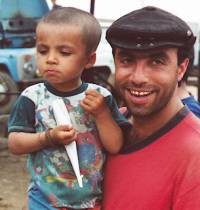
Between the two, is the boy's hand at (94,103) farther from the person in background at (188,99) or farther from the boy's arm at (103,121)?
the person in background at (188,99)

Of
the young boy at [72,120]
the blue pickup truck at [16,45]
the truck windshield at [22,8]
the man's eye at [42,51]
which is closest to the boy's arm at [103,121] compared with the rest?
the young boy at [72,120]

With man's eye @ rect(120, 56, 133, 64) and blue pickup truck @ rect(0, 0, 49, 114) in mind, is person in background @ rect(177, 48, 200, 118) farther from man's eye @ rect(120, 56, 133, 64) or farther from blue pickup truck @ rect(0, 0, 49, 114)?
blue pickup truck @ rect(0, 0, 49, 114)

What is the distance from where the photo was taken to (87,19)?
6.53 feet

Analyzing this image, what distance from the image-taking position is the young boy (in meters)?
1.91

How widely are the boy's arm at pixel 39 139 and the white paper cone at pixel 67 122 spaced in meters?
0.03

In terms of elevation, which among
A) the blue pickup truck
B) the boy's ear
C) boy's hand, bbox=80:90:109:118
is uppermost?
the boy's ear

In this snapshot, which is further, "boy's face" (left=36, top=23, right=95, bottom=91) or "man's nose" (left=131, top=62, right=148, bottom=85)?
"boy's face" (left=36, top=23, right=95, bottom=91)

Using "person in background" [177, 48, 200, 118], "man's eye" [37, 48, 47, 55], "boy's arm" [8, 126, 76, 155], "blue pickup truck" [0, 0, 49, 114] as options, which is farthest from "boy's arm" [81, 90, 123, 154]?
"blue pickup truck" [0, 0, 49, 114]

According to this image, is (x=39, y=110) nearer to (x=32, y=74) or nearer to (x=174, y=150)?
(x=174, y=150)

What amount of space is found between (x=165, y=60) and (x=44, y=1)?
6.88 m

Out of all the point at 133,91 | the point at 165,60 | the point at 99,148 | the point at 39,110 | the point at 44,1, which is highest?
the point at 165,60

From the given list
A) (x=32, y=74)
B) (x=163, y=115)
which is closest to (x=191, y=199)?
(x=163, y=115)

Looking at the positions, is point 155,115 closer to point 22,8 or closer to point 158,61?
point 158,61

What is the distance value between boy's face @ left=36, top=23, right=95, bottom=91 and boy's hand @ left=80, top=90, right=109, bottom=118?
97mm
